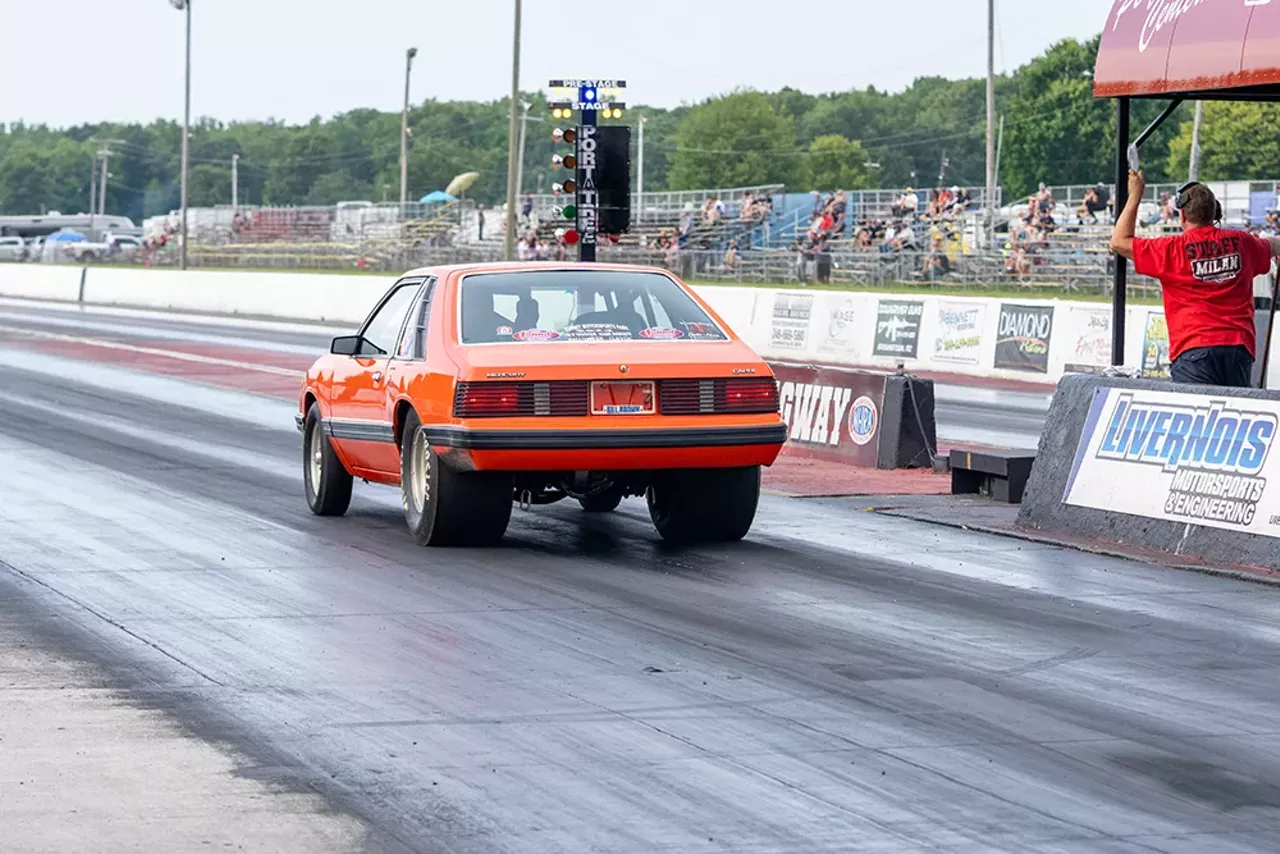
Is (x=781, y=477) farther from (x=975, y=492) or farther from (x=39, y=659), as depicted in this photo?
(x=39, y=659)

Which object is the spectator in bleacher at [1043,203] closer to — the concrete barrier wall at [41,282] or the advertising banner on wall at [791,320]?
the advertising banner on wall at [791,320]

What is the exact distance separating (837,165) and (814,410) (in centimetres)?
14294

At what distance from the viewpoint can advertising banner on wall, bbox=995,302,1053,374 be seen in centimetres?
2855

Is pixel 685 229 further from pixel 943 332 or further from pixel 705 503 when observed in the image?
pixel 705 503

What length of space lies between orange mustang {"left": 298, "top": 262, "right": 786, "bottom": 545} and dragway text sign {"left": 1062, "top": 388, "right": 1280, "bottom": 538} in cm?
199

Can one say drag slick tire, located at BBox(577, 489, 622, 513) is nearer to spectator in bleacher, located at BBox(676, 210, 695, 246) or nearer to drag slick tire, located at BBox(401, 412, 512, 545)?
drag slick tire, located at BBox(401, 412, 512, 545)

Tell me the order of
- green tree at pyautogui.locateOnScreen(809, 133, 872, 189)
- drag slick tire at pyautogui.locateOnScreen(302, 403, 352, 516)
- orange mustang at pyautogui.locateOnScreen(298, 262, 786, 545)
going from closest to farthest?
orange mustang at pyautogui.locateOnScreen(298, 262, 786, 545), drag slick tire at pyautogui.locateOnScreen(302, 403, 352, 516), green tree at pyautogui.locateOnScreen(809, 133, 872, 189)

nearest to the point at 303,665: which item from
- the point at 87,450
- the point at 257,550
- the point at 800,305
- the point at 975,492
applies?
the point at 257,550

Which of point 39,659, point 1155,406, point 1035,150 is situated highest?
point 1035,150

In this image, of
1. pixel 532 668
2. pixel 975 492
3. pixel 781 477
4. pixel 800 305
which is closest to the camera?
pixel 532 668

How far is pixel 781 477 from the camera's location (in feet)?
51.9

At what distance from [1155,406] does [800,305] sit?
71.8ft

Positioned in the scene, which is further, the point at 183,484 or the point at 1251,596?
the point at 183,484

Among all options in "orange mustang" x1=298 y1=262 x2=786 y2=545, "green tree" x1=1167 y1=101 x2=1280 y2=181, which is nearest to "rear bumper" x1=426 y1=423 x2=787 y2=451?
"orange mustang" x1=298 y1=262 x2=786 y2=545
